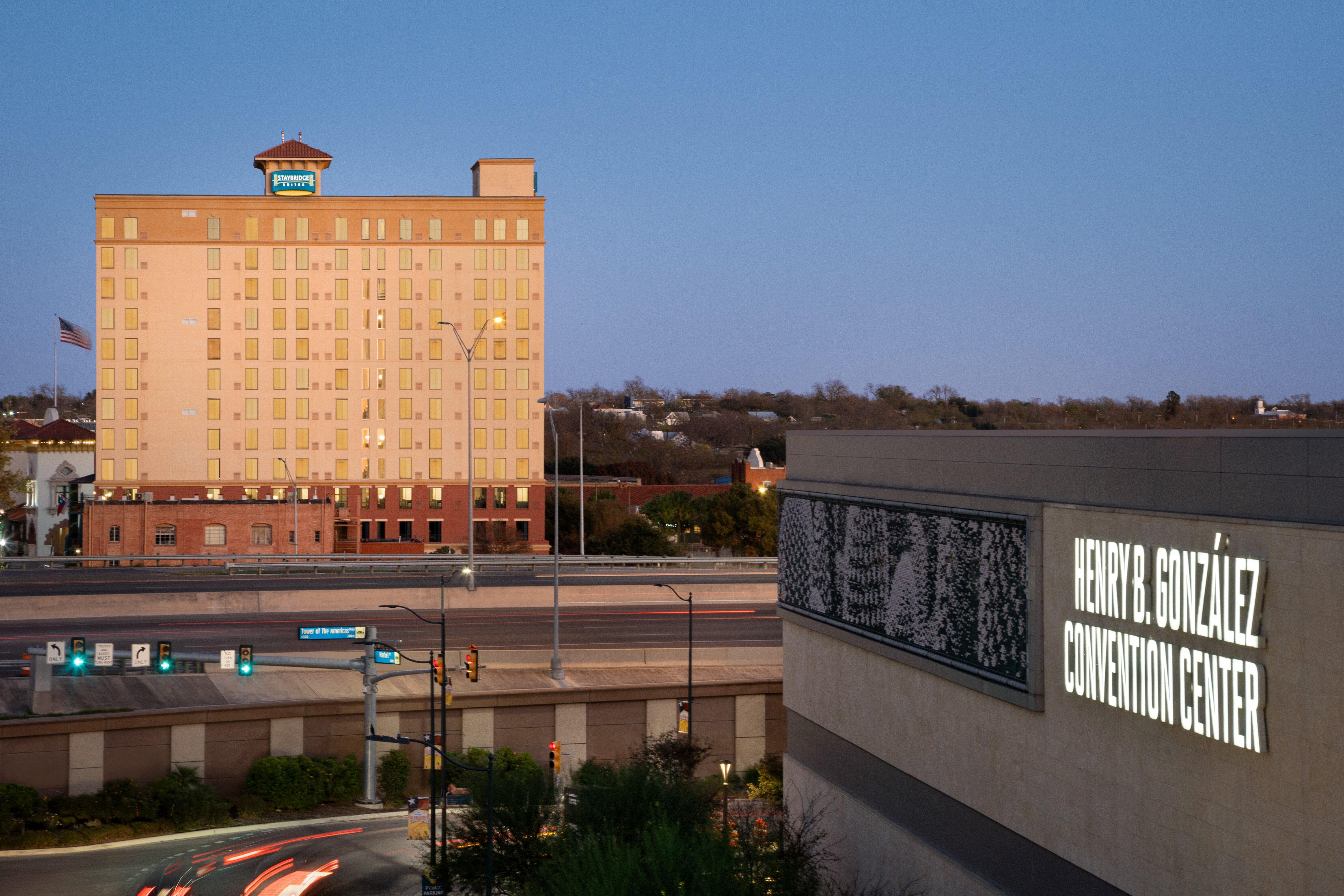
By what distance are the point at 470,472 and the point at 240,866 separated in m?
29.4

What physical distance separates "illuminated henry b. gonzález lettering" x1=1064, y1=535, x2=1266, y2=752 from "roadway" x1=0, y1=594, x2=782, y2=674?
2941cm

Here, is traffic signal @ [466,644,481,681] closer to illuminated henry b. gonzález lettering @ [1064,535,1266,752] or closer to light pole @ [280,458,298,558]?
illuminated henry b. gonzález lettering @ [1064,535,1266,752]

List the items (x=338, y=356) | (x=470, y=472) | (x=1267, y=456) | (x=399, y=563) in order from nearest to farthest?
(x=1267, y=456), (x=470, y=472), (x=399, y=563), (x=338, y=356)

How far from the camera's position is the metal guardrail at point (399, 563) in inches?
2443

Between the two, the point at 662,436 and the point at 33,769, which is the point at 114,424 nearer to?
the point at 33,769

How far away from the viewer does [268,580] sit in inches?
2303

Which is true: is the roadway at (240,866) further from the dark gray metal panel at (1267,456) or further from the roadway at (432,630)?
the dark gray metal panel at (1267,456)

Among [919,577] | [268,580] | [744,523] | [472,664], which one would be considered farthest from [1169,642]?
[744,523]

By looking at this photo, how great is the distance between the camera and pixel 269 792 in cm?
3725

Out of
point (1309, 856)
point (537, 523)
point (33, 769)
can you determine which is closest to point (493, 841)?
point (33, 769)

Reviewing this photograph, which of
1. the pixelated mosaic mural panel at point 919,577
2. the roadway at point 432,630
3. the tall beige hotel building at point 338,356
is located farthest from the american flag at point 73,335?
the pixelated mosaic mural panel at point 919,577

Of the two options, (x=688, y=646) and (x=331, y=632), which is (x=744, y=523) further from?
(x=331, y=632)

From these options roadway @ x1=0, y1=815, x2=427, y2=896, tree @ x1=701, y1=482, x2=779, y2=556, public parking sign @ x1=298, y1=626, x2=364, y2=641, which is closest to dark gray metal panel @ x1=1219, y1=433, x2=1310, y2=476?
roadway @ x1=0, y1=815, x2=427, y2=896

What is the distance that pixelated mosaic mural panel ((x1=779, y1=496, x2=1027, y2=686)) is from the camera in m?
20.8
